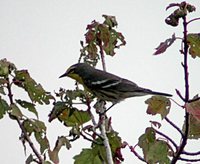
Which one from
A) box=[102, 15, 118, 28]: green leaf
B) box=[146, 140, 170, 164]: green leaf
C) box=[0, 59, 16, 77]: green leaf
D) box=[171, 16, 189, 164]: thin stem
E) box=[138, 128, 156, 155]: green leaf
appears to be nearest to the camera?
box=[171, 16, 189, 164]: thin stem

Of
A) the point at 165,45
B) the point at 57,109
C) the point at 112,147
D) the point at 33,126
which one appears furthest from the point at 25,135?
the point at 165,45

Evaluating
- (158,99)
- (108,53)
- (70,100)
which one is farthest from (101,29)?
(158,99)

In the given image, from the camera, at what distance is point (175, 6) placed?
3.52 m

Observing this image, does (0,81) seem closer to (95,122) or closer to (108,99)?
(95,122)

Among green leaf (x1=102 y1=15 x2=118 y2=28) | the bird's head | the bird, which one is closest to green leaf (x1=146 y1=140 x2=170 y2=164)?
green leaf (x1=102 y1=15 x2=118 y2=28)

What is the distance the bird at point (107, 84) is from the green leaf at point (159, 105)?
6.75ft

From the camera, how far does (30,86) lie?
15.1 feet

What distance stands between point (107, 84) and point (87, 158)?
244 centimetres

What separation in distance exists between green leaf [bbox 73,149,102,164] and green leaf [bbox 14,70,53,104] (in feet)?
1.74

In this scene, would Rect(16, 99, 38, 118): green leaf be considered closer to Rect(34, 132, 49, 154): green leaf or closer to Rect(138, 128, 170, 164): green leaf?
Rect(34, 132, 49, 154): green leaf

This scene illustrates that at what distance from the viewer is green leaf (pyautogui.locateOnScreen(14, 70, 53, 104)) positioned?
15.0ft

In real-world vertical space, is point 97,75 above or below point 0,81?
above

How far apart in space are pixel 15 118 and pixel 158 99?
3.96 ft

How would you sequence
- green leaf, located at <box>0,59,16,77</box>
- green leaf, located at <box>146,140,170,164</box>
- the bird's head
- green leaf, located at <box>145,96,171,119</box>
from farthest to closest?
the bird's head < green leaf, located at <box>0,59,16,77</box> < green leaf, located at <box>146,140,170,164</box> < green leaf, located at <box>145,96,171,119</box>
